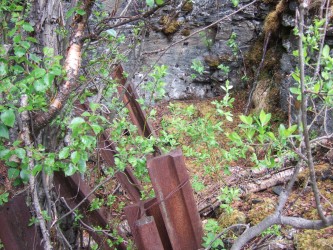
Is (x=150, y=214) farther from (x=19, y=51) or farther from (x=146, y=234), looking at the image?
(x=19, y=51)

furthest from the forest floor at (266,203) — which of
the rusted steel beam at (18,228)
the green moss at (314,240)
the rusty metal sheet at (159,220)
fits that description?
the rusted steel beam at (18,228)

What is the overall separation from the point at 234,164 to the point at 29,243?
2683 mm

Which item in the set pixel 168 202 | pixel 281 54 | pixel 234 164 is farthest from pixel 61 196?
pixel 281 54

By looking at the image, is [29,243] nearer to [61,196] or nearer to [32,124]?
[61,196]

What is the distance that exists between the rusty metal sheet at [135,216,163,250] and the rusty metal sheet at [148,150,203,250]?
4.4 inches

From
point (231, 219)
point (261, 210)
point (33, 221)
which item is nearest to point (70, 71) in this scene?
point (33, 221)

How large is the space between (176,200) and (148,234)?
11.1 inches

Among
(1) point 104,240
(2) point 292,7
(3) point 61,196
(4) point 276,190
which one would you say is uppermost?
(2) point 292,7

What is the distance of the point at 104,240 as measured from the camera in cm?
255

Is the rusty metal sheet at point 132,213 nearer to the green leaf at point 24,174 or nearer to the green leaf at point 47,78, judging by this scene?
the green leaf at point 24,174

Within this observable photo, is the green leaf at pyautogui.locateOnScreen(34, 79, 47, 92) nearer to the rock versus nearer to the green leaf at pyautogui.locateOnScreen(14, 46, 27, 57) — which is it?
the green leaf at pyautogui.locateOnScreen(14, 46, 27, 57)

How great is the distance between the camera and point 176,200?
2.23 meters

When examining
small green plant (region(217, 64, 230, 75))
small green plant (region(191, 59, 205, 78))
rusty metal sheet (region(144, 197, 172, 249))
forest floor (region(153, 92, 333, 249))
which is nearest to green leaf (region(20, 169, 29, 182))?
rusty metal sheet (region(144, 197, 172, 249))

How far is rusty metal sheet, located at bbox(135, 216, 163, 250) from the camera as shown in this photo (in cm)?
208
